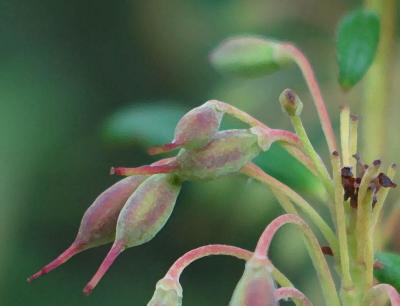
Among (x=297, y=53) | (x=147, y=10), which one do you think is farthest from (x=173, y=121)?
(x=147, y=10)

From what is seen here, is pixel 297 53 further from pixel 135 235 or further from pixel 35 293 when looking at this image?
pixel 35 293

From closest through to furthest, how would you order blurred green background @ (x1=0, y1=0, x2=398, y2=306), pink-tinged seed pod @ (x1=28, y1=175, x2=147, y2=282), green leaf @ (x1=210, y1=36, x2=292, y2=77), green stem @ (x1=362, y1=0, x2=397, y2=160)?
pink-tinged seed pod @ (x1=28, y1=175, x2=147, y2=282)
green leaf @ (x1=210, y1=36, x2=292, y2=77)
green stem @ (x1=362, y1=0, x2=397, y2=160)
blurred green background @ (x1=0, y1=0, x2=398, y2=306)

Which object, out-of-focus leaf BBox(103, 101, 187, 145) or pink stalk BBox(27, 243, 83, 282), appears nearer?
pink stalk BBox(27, 243, 83, 282)

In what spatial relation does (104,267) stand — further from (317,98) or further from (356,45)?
(356,45)

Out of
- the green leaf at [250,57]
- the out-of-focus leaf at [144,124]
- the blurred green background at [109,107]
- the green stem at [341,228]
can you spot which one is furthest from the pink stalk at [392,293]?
the blurred green background at [109,107]

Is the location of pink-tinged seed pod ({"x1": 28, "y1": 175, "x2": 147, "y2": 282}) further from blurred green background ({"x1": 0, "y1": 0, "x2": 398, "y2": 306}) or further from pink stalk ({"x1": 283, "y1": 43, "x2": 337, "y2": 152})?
blurred green background ({"x1": 0, "y1": 0, "x2": 398, "y2": 306})

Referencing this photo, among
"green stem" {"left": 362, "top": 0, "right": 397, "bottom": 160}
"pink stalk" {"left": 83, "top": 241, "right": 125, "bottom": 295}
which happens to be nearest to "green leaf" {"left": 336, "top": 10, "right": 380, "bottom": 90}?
"green stem" {"left": 362, "top": 0, "right": 397, "bottom": 160}

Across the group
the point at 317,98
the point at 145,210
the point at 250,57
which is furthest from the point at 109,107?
the point at 145,210
